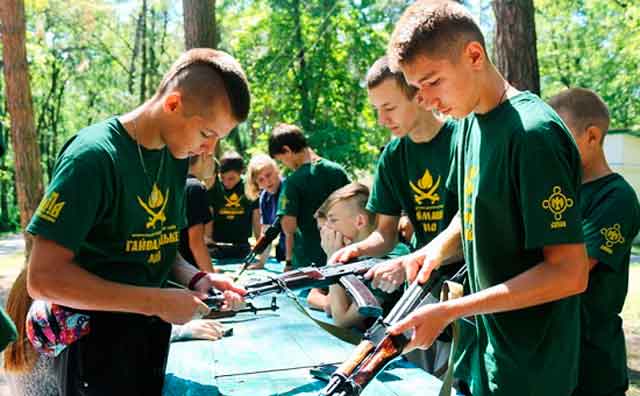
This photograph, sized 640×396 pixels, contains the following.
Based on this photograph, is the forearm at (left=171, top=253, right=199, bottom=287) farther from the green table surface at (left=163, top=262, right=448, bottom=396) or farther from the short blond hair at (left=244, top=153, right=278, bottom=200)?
the short blond hair at (left=244, top=153, right=278, bottom=200)

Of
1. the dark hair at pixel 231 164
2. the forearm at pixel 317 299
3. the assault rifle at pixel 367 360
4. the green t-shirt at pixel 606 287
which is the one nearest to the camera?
the assault rifle at pixel 367 360

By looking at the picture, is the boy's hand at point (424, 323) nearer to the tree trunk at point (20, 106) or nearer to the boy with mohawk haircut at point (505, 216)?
the boy with mohawk haircut at point (505, 216)

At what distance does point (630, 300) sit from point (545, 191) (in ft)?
29.1

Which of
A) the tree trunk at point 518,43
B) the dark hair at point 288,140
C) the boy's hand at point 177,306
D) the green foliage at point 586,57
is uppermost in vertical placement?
the green foliage at point 586,57

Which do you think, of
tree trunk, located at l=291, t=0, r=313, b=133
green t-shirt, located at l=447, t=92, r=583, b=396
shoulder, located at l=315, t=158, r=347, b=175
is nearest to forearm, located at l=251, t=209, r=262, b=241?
shoulder, located at l=315, t=158, r=347, b=175

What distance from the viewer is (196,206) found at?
4684 millimetres

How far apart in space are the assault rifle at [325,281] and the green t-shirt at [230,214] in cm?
427

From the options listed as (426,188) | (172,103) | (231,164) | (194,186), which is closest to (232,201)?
(231,164)

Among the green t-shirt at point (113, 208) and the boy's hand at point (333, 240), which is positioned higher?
the green t-shirt at point (113, 208)

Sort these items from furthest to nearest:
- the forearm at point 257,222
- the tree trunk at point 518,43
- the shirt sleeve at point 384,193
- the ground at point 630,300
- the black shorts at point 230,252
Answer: the forearm at point 257,222, the black shorts at point 230,252, the ground at point 630,300, the tree trunk at point 518,43, the shirt sleeve at point 384,193

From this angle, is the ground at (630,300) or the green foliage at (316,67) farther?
the green foliage at (316,67)

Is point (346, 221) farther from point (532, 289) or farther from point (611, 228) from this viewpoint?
point (532, 289)

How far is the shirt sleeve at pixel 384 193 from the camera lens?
3.59 meters

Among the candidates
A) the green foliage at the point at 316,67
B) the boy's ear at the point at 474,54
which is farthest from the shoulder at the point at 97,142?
the green foliage at the point at 316,67
